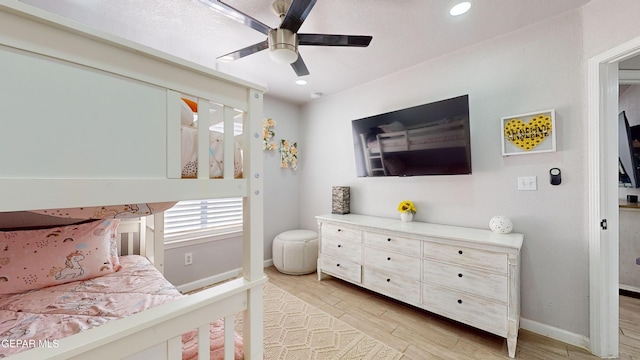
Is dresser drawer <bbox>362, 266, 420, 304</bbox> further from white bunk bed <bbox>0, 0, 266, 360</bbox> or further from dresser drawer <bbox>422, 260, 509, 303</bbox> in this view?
white bunk bed <bbox>0, 0, 266, 360</bbox>

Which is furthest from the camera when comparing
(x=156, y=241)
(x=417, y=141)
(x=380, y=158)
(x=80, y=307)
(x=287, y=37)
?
(x=380, y=158)

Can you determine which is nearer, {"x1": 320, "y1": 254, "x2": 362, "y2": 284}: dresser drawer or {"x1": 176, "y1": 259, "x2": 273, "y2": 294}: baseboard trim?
{"x1": 320, "y1": 254, "x2": 362, "y2": 284}: dresser drawer

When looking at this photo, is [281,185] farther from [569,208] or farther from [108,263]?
[569,208]

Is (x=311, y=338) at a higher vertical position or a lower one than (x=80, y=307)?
lower

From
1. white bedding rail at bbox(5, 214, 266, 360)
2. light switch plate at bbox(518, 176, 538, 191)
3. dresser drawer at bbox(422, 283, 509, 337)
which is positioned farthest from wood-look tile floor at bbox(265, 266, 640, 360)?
white bedding rail at bbox(5, 214, 266, 360)

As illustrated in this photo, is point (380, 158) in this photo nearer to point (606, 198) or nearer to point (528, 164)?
point (528, 164)

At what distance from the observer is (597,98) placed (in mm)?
1612

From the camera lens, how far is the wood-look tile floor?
1679 millimetres

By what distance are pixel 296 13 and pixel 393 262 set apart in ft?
6.89

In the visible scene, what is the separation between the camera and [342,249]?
267cm

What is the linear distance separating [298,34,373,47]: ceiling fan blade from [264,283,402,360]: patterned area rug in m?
2.15

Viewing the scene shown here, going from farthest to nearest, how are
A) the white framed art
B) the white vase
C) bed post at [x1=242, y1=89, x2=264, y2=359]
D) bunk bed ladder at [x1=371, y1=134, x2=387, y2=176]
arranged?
1. bunk bed ladder at [x1=371, y1=134, x2=387, y2=176]
2. the white vase
3. the white framed art
4. bed post at [x1=242, y1=89, x2=264, y2=359]

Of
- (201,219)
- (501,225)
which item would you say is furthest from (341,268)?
(201,219)

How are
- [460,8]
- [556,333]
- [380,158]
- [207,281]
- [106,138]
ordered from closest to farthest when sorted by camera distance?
1. [106,138]
2. [460,8]
3. [556,333]
4. [380,158]
5. [207,281]
